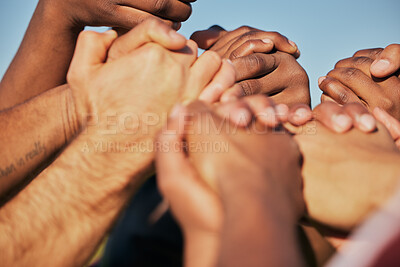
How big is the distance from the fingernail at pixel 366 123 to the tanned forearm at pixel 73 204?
754mm

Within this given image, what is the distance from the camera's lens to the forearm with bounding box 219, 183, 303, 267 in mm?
551

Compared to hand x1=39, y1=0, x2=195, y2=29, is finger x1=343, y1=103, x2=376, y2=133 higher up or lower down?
lower down

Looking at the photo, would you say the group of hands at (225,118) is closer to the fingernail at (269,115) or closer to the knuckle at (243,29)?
the fingernail at (269,115)

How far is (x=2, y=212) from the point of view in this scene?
3.58ft

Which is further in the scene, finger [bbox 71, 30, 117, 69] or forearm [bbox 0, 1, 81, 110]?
forearm [bbox 0, 1, 81, 110]

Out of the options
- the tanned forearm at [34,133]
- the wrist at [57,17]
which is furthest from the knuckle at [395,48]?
the wrist at [57,17]

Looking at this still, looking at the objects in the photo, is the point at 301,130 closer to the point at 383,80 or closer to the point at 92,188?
the point at 92,188

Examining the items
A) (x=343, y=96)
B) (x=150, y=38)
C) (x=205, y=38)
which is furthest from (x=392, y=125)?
(x=205, y=38)

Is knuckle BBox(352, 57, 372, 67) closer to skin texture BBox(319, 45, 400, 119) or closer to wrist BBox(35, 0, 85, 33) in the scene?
skin texture BBox(319, 45, 400, 119)

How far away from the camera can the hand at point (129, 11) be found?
A: 167 cm

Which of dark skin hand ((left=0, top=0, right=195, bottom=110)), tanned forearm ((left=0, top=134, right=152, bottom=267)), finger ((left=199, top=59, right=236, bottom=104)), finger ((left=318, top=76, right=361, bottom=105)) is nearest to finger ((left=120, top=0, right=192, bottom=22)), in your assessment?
dark skin hand ((left=0, top=0, right=195, bottom=110))

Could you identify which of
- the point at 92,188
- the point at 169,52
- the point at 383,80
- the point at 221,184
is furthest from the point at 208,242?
the point at 383,80

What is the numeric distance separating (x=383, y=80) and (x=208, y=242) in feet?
5.59

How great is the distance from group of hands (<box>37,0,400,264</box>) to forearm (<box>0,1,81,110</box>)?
0.89 ft
